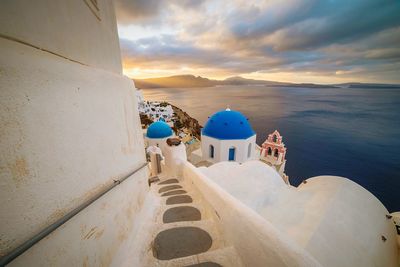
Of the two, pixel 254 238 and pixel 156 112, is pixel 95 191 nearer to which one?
pixel 254 238

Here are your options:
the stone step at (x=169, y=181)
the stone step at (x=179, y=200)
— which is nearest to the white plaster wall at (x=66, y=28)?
the stone step at (x=179, y=200)

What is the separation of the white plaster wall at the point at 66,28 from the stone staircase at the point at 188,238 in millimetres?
3359

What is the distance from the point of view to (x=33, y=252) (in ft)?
4.73

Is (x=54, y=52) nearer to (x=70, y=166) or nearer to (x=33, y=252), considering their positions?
(x=70, y=166)

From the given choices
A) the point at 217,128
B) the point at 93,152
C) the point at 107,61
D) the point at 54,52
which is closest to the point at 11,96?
the point at 54,52

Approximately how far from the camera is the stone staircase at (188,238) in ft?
8.45

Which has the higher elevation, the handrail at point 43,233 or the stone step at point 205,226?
the handrail at point 43,233

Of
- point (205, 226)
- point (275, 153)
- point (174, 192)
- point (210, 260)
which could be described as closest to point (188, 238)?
point (205, 226)

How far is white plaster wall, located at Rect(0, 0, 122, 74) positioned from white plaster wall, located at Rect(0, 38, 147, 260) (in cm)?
14

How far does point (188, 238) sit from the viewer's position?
10.4 feet

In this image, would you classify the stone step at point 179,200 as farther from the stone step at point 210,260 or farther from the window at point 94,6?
the window at point 94,6

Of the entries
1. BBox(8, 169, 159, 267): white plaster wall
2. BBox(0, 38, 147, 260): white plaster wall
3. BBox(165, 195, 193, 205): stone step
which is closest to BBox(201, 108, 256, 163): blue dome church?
BBox(165, 195, 193, 205): stone step

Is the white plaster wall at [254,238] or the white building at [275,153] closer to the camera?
the white plaster wall at [254,238]

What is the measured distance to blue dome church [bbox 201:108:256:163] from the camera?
44.9ft
